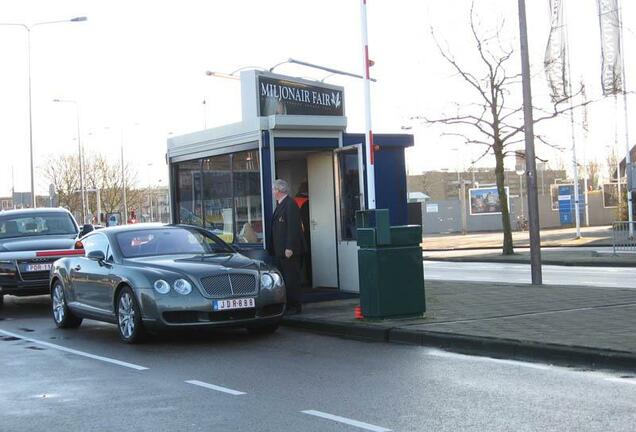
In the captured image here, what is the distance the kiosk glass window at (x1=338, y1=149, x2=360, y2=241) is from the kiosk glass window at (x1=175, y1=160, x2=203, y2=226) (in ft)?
8.93

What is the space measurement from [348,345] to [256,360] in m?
1.37

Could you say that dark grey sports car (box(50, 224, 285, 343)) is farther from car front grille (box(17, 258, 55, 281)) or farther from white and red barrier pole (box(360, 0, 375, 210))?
car front grille (box(17, 258, 55, 281))

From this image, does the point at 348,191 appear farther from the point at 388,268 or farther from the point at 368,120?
the point at 388,268

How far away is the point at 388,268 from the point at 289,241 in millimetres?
1767

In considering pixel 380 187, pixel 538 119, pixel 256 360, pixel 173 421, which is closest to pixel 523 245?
pixel 538 119

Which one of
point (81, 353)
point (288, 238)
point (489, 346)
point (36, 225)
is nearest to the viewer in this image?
point (489, 346)

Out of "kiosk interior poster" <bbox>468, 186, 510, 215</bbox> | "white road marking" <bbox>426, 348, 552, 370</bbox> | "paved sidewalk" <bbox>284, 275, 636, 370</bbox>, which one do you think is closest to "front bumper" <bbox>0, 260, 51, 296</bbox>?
"paved sidewalk" <bbox>284, 275, 636, 370</bbox>

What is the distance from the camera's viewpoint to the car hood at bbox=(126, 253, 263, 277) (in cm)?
1007

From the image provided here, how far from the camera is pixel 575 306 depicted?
11.3m

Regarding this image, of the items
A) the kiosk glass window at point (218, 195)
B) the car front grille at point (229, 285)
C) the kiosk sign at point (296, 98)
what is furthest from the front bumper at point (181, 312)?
the kiosk sign at point (296, 98)

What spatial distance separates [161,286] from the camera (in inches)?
388

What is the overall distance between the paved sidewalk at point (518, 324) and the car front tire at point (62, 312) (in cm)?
320

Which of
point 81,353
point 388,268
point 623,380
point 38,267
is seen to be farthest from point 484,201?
point 623,380

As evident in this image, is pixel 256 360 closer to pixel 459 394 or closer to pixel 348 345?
pixel 348 345
